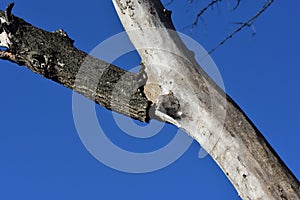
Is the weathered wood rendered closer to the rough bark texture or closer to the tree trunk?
the tree trunk

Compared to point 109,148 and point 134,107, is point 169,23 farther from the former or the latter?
point 109,148

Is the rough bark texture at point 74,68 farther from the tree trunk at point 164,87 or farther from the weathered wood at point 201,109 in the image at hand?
the weathered wood at point 201,109

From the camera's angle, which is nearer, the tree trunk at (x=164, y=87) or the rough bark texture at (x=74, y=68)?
the tree trunk at (x=164, y=87)

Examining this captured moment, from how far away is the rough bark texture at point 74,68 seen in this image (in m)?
2.26

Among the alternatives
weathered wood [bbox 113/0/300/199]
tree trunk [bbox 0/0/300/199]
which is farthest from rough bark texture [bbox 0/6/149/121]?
weathered wood [bbox 113/0/300/199]

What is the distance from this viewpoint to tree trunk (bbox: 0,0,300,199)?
178 cm

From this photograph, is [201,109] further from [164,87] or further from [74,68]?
[74,68]

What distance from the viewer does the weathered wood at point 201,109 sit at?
5.78 feet

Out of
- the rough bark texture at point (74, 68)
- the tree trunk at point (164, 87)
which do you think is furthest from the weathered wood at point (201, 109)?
the rough bark texture at point (74, 68)

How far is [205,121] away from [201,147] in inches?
6.2

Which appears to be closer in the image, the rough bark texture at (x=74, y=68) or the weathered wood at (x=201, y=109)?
the weathered wood at (x=201, y=109)

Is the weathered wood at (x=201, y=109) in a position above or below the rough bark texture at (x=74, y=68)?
below

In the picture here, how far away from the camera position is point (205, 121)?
6.15ft

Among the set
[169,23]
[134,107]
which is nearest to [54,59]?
[134,107]
